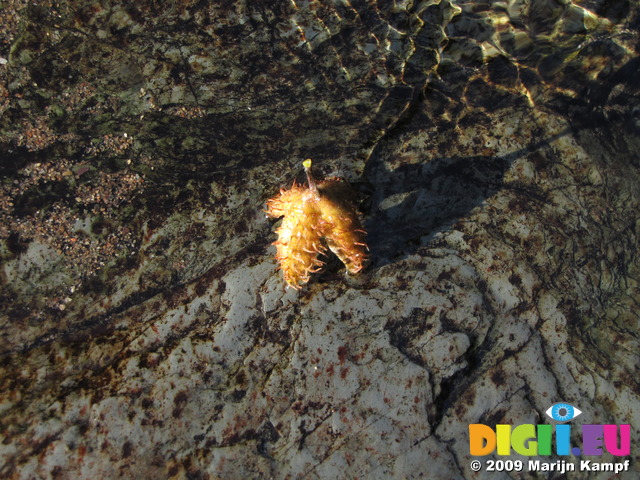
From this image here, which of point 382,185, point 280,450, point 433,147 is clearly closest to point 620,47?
point 433,147

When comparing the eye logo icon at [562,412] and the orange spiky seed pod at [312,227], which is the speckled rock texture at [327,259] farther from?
the orange spiky seed pod at [312,227]

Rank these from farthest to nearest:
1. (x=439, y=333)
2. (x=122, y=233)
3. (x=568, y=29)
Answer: (x=568, y=29) → (x=122, y=233) → (x=439, y=333)

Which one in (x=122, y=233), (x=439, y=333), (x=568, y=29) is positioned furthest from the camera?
(x=568, y=29)

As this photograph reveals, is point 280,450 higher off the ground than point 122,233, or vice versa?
point 122,233

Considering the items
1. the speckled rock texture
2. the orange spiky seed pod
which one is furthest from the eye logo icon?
the orange spiky seed pod

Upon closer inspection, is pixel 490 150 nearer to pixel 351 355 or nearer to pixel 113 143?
pixel 351 355

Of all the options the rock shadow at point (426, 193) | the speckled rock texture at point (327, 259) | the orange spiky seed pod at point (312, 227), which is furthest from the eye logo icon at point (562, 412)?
the orange spiky seed pod at point (312, 227)

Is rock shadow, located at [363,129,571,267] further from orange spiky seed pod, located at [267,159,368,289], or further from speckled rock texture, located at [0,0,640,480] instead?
orange spiky seed pod, located at [267,159,368,289]
